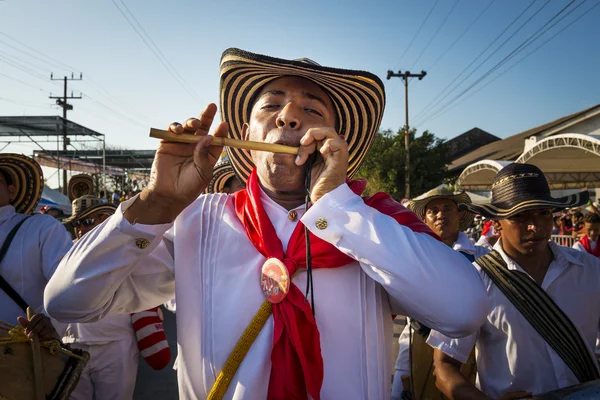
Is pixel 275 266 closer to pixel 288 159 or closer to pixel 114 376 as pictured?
pixel 288 159

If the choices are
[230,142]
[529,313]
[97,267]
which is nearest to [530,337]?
[529,313]

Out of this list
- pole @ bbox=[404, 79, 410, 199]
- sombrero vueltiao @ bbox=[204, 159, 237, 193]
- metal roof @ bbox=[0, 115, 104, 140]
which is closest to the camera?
sombrero vueltiao @ bbox=[204, 159, 237, 193]

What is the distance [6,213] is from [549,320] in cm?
366

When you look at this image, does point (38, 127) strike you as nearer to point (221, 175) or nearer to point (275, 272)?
point (221, 175)

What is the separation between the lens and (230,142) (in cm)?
141

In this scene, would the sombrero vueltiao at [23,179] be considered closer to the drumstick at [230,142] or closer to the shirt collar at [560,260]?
the drumstick at [230,142]

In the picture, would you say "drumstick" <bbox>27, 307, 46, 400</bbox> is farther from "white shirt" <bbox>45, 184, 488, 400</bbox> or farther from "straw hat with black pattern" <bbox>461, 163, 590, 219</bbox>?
"straw hat with black pattern" <bbox>461, 163, 590, 219</bbox>

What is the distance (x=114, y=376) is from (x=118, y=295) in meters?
2.25

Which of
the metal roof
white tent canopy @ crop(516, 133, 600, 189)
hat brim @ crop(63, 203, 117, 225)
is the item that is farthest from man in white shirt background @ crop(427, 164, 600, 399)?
the metal roof

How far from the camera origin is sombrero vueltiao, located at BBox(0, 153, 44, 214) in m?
3.33

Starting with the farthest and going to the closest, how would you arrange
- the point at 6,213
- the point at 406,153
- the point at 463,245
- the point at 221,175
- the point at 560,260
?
the point at 406,153, the point at 221,175, the point at 463,245, the point at 6,213, the point at 560,260

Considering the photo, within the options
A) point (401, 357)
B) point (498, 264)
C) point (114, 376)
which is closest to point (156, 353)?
point (114, 376)

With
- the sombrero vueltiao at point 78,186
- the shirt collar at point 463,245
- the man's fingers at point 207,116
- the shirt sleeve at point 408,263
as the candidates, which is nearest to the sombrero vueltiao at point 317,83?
the man's fingers at point 207,116

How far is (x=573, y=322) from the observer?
7.09 feet
